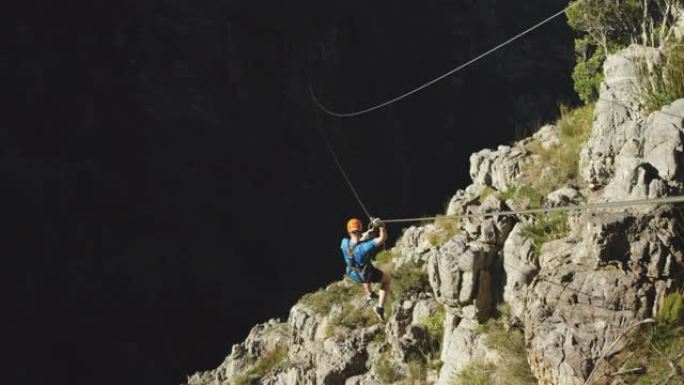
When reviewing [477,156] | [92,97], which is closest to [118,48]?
[92,97]

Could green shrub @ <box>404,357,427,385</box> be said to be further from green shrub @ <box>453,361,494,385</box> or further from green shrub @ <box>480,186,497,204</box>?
green shrub @ <box>480,186,497,204</box>

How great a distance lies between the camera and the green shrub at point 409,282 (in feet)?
37.1

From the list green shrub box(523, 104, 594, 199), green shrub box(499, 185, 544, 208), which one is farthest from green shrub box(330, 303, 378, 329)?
green shrub box(523, 104, 594, 199)

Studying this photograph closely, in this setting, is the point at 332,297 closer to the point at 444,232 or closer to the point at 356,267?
the point at 444,232

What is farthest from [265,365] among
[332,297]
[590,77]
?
[590,77]

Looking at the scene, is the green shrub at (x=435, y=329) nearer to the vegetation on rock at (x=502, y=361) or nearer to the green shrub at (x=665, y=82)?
the vegetation on rock at (x=502, y=361)

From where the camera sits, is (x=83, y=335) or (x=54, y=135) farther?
(x=54, y=135)

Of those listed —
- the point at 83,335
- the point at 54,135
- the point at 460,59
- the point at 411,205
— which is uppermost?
the point at 460,59

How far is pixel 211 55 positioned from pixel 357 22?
1617 centimetres

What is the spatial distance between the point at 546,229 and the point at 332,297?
669 centimetres

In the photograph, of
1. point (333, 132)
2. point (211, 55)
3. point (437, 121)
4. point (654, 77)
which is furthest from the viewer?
point (437, 121)

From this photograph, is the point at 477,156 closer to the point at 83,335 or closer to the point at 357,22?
the point at 83,335

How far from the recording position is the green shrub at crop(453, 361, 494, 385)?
7590 millimetres

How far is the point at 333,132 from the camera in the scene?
2367 inches
